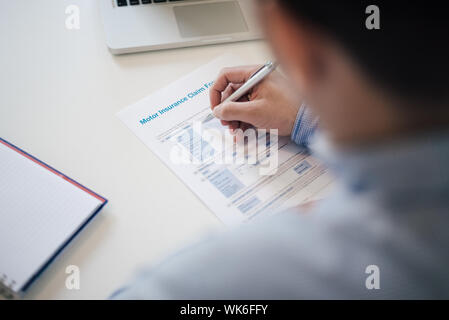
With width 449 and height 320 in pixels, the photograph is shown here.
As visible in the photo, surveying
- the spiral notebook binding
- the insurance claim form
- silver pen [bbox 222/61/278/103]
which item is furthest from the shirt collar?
the spiral notebook binding

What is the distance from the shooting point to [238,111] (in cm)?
61

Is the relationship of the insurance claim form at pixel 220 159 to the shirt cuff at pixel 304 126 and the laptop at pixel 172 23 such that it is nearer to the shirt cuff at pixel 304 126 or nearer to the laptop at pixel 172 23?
the shirt cuff at pixel 304 126

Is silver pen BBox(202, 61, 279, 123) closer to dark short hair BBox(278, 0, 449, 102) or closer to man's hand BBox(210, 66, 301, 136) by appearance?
man's hand BBox(210, 66, 301, 136)

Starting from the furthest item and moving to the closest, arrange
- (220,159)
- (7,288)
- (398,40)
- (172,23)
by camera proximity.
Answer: (172,23)
(220,159)
(7,288)
(398,40)

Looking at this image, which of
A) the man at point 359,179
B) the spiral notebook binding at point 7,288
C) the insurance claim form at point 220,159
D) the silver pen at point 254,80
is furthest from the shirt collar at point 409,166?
the spiral notebook binding at point 7,288

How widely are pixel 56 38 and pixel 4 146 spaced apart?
0.28 metres

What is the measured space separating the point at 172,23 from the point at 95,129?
29 centimetres

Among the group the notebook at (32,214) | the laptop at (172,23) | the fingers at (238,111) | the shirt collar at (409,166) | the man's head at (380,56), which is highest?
the laptop at (172,23)

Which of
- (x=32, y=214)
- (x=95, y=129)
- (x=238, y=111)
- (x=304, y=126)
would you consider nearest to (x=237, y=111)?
(x=238, y=111)

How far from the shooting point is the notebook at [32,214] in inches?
18.2

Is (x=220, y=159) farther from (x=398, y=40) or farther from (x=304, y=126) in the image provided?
(x=398, y=40)

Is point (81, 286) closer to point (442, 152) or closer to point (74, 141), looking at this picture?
point (74, 141)

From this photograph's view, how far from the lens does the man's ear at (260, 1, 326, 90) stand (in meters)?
0.32

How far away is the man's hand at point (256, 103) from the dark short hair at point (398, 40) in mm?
317
